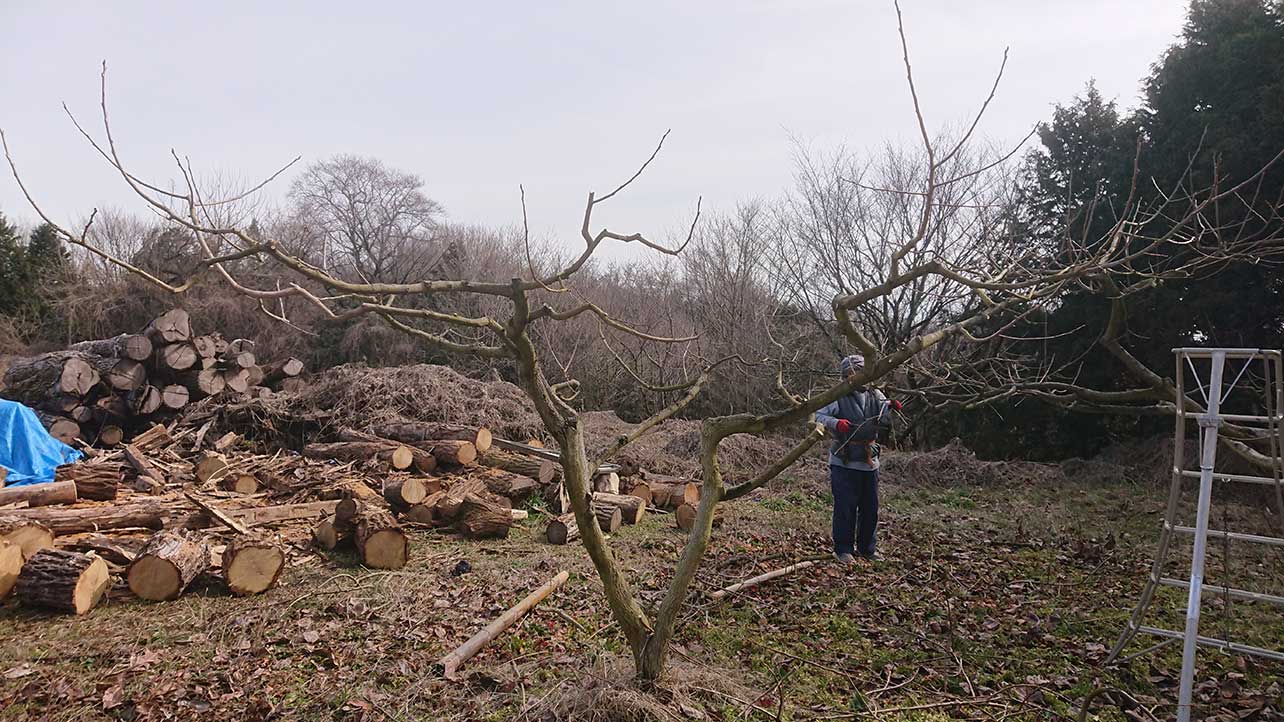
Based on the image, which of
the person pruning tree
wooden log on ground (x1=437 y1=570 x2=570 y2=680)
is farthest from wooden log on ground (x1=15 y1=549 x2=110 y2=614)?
the person pruning tree

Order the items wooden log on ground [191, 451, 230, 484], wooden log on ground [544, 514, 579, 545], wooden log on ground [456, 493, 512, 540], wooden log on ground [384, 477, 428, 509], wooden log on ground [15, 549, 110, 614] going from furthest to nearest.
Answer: wooden log on ground [191, 451, 230, 484]
wooden log on ground [384, 477, 428, 509]
wooden log on ground [456, 493, 512, 540]
wooden log on ground [544, 514, 579, 545]
wooden log on ground [15, 549, 110, 614]

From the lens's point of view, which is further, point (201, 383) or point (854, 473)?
point (201, 383)

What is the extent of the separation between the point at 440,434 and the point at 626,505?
2.93 metres

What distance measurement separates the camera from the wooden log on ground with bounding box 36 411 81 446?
1084 cm

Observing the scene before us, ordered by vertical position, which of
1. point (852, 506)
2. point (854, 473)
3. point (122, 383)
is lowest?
point (852, 506)

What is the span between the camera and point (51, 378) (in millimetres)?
11422

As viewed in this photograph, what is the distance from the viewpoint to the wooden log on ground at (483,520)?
24.6ft

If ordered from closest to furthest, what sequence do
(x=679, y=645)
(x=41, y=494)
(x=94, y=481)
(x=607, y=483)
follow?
(x=679, y=645) → (x=41, y=494) → (x=94, y=481) → (x=607, y=483)

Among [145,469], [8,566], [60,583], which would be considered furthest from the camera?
[145,469]

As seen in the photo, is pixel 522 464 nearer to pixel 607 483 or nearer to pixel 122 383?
pixel 607 483

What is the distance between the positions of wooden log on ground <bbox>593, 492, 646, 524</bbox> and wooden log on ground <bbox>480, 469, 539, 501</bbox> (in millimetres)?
818

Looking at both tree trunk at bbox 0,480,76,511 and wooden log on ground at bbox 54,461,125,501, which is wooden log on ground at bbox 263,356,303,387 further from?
tree trunk at bbox 0,480,76,511

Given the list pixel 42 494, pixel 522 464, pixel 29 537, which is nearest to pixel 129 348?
pixel 42 494

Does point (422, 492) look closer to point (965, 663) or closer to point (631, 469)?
point (631, 469)
